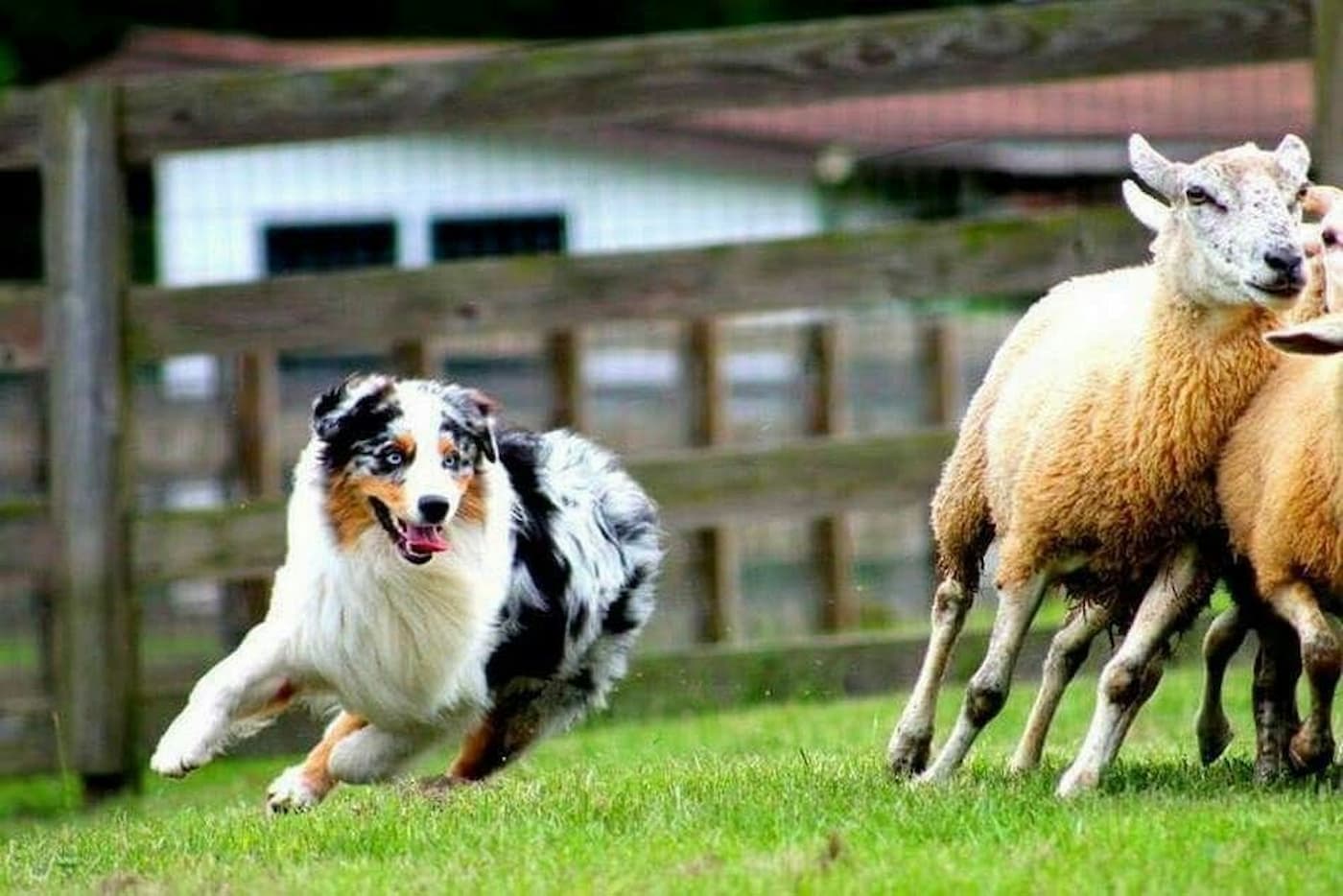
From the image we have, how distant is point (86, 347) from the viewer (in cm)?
992

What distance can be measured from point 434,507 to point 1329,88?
12.6 feet

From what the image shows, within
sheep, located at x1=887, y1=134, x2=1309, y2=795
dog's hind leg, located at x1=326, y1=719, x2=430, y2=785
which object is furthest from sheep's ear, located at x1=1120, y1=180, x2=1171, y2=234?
dog's hind leg, located at x1=326, y1=719, x2=430, y2=785

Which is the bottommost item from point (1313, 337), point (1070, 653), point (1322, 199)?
point (1070, 653)

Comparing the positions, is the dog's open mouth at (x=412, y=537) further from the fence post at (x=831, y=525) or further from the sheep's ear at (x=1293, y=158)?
the fence post at (x=831, y=525)

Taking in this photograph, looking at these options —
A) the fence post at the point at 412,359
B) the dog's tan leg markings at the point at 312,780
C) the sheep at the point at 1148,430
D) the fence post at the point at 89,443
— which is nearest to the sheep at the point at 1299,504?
the sheep at the point at 1148,430

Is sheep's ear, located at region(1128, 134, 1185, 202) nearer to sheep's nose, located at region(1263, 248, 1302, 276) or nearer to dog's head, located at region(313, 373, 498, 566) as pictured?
sheep's nose, located at region(1263, 248, 1302, 276)

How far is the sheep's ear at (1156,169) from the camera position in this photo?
291 inches

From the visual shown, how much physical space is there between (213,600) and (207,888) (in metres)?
9.17

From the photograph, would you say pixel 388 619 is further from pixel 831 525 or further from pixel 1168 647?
pixel 831 525

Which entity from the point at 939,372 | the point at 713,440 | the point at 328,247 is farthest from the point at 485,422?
the point at 328,247

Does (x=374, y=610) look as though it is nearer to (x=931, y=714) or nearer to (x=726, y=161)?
(x=931, y=714)

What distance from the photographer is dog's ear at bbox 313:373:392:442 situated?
7.87 metres

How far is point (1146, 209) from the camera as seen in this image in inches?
307

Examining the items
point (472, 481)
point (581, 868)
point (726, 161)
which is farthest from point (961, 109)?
point (581, 868)
